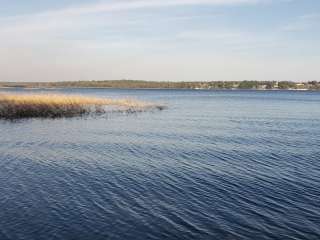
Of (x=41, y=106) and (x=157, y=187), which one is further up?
(x=41, y=106)

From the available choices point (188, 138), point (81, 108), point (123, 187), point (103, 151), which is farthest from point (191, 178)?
point (81, 108)

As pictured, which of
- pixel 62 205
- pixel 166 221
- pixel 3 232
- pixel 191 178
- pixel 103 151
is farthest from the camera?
pixel 103 151

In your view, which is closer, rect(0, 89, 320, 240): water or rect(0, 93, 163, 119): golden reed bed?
→ rect(0, 89, 320, 240): water

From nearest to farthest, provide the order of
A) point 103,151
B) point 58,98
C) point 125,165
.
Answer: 1. point 125,165
2. point 103,151
3. point 58,98

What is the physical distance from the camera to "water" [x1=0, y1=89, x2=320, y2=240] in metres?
11.9

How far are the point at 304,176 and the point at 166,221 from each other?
25.5ft

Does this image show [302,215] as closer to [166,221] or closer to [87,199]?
[166,221]

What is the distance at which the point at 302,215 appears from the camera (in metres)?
13.1

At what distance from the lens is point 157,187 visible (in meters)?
16.2

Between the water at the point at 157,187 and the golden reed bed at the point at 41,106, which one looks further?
the golden reed bed at the point at 41,106

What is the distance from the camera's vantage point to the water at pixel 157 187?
11875 mm

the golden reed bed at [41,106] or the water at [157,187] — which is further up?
the golden reed bed at [41,106]

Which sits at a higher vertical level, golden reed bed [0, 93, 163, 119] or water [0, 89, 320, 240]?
golden reed bed [0, 93, 163, 119]

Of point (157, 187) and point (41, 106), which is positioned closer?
point (157, 187)
